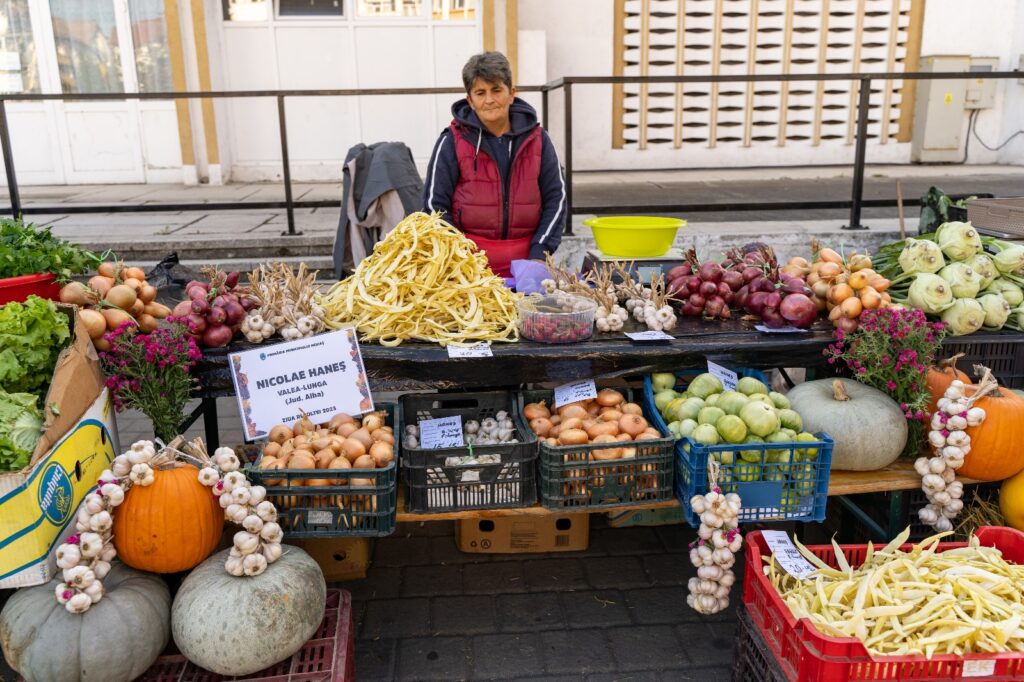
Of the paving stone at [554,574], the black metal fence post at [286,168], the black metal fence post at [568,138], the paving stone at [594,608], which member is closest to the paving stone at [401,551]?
the paving stone at [554,574]

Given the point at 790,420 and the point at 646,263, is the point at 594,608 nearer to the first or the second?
the point at 790,420

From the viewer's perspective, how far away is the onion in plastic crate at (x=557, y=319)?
134 inches

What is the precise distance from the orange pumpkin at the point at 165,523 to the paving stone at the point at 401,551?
1.23 meters

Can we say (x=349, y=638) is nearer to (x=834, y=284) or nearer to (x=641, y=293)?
(x=641, y=293)

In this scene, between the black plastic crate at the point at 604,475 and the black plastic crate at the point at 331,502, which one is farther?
the black plastic crate at the point at 604,475

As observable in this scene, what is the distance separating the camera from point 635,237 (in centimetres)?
431

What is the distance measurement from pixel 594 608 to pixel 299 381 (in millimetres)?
1631

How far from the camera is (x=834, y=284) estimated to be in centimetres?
368

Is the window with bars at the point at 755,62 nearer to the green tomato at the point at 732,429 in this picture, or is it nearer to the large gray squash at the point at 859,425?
the large gray squash at the point at 859,425

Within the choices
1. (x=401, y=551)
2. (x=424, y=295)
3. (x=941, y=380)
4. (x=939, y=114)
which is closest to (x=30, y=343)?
(x=424, y=295)

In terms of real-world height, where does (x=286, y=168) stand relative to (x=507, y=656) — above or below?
above

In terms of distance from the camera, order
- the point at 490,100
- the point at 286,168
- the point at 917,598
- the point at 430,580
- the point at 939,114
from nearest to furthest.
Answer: the point at 917,598 → the point at 430,580 → the point at 490,100 → the point at 286,168 → the point at 939,114

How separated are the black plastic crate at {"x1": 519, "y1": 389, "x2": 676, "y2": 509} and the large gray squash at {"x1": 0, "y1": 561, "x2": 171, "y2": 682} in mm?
1478

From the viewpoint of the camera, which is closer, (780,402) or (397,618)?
(780,402)
